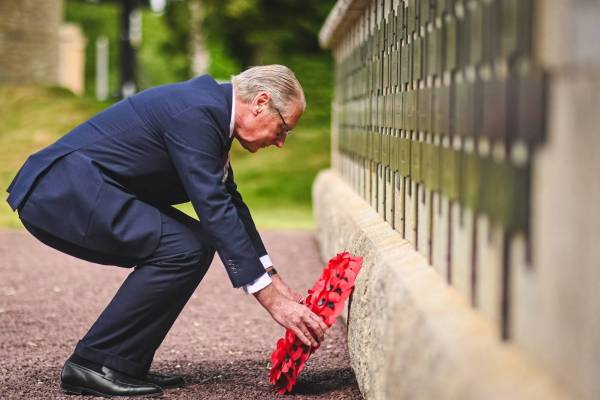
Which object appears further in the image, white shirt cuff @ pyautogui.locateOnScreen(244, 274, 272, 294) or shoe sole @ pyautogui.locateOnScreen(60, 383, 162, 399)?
shoe sole @ pyautogui.locateOnScreen(60, 383, 162, 399)

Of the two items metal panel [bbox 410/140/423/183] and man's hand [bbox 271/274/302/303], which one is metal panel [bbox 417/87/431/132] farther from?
man's hand [bbox 271/274/302/303]

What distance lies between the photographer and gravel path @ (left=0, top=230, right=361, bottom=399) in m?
4.50

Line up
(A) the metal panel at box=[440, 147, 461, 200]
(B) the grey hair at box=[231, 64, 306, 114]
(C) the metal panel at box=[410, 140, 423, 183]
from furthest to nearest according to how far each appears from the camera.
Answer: (B) the grey hair at box=[231, 64, 306, 114] → (C) the metal panel at box=[410, 140, 423, 183] → (A) the metal panel at box=[440, 147, 461, 200]

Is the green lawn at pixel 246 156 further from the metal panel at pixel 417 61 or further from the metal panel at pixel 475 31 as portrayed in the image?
the metal panel at pixel 475 31

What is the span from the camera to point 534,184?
2.24m

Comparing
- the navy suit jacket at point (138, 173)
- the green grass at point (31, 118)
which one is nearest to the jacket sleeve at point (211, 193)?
the navy suit jacket at point (138, 173)

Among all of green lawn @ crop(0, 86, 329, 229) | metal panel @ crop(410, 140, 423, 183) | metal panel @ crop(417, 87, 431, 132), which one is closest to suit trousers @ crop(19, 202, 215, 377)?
metal panel @ crop(410, 140, 423, 183)

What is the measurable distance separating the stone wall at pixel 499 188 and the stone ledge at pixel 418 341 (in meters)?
0.01

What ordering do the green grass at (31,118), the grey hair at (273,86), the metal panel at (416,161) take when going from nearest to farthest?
the metal panel at (416,161) < the grey hair at (273,86) < the green grass at (31,118)

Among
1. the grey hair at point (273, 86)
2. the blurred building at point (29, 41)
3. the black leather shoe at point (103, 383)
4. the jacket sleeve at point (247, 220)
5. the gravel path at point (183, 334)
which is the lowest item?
the gravel path at point (183, 334)

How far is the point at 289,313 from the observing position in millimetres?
3996

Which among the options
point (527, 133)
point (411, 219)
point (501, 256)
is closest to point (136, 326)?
point (411, 219)

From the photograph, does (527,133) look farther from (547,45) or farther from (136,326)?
(136,326)

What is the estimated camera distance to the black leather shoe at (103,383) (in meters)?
4.23
